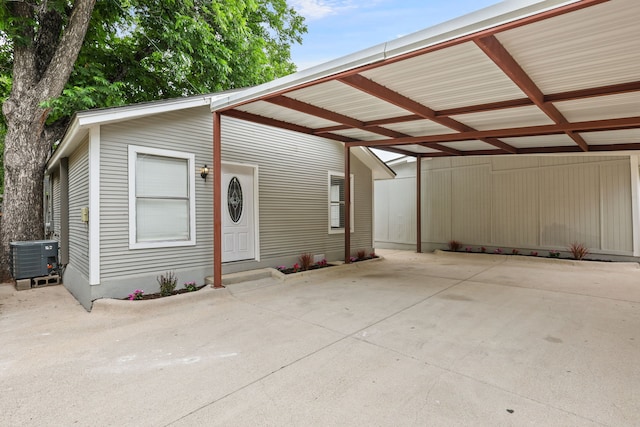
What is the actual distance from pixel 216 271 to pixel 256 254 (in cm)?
131

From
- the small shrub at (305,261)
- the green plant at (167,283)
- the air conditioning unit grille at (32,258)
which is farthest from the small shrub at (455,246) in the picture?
the air conditioning unit grille at (32,258)

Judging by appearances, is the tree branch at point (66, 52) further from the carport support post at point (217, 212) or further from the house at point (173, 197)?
the carport support post at point (217, 212)

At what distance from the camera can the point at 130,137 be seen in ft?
16.6

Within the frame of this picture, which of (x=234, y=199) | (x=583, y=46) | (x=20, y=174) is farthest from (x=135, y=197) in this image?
(x=583, y=46)

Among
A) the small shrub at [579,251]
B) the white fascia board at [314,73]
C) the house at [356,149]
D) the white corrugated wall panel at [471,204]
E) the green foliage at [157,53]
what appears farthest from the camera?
the white corrugated wall panel at [471,204]

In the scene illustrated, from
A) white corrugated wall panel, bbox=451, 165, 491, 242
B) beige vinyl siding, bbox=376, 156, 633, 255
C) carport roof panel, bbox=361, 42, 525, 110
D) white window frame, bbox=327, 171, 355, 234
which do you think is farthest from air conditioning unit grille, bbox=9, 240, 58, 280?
white corrugated wall panel, bbox=451, 165, 491, 242

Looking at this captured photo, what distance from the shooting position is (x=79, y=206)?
18.0 ft

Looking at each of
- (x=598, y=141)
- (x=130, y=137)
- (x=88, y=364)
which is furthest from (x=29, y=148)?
(x=598, y=141)

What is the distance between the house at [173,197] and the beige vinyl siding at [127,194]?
15mm

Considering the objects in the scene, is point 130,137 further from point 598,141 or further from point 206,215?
point 598,141

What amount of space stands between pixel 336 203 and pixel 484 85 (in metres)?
4.98

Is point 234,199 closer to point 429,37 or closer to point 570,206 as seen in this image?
point 429,37

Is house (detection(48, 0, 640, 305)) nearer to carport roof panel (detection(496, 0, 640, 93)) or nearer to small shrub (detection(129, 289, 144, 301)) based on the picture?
carport roof panel (detection(496, 0, 640, 93))

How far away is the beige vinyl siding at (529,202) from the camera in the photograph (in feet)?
26.3
